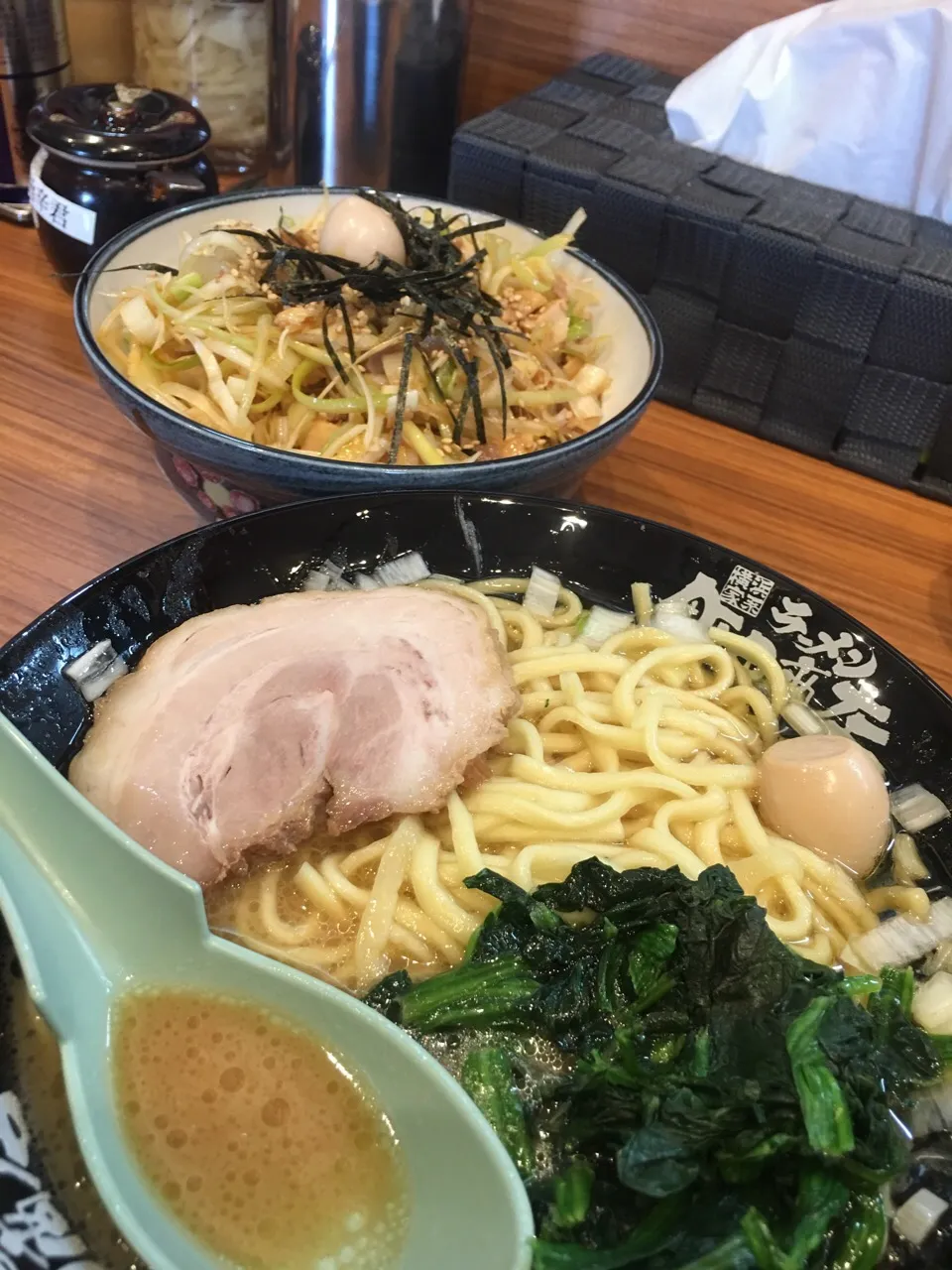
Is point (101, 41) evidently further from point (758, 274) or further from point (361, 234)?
point (758, 274)

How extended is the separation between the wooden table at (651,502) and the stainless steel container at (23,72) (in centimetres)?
43

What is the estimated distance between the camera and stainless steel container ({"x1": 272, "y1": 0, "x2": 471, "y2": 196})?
1.71 m

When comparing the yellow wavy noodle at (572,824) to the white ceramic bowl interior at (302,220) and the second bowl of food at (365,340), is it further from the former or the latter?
the white ceramic bowl interior at (302,220)

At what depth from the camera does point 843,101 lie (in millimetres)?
1595

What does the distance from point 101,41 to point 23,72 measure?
33 centimetres

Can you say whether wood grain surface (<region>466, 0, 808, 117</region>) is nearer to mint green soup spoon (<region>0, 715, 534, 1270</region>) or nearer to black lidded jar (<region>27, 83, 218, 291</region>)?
black lidded jar (<region>27, 83, 218, 291</region>)

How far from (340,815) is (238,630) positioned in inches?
9.0

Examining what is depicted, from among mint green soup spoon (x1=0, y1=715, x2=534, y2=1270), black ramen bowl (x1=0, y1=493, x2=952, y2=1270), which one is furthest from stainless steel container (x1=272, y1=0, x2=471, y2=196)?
mint green soup spoon (x1=0, y1=715, x2=534, y2=1270)

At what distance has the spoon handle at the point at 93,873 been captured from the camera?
766mm

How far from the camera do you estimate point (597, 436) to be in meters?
1.17

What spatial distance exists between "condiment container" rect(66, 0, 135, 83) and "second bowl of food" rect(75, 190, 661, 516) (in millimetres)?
1029

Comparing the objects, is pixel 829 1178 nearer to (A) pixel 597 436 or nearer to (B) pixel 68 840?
(B) pixel 68 840

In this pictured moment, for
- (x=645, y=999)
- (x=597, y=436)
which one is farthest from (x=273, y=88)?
(x=645, y=999)

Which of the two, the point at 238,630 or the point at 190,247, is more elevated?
the point at 190,247
